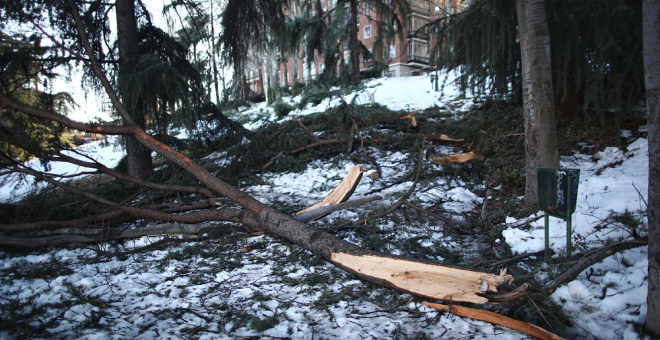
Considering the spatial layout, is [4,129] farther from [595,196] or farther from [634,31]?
[634,31]

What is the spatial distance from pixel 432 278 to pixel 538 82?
113 inches

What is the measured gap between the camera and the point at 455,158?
6566 millimetres

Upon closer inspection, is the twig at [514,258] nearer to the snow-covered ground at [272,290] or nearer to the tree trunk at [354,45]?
the snow-covered ground at [272,290]

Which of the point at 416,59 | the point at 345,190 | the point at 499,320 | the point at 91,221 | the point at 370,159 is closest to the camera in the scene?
the point at 499,320

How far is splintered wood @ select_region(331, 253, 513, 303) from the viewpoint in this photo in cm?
250

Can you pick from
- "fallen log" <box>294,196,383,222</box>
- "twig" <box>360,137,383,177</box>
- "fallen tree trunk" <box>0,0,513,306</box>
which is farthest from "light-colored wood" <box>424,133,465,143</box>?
"fallen tree trunk" <box>0,0,513,306</box>

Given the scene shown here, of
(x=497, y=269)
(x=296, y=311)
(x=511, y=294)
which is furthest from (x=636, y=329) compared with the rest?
(x=296, y=311)

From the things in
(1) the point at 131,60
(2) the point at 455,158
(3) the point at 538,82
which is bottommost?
(2) the point at 455,158

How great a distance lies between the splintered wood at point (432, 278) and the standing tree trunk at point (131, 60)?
18.2 feet

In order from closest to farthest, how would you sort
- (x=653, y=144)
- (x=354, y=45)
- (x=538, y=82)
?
(x=653, y=144)
(x=538, y=82)
(x=354, y=45)

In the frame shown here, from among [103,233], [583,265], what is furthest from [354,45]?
[583,265]

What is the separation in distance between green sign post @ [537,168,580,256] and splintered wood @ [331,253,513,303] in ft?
3.17

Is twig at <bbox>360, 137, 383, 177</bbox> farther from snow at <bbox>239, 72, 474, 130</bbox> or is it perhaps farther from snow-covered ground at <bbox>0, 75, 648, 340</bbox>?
snow-covered ground at <bbox>0, 75, 648, 340</bbox>

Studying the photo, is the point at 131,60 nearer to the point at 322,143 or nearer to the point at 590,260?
the point at 322,143
